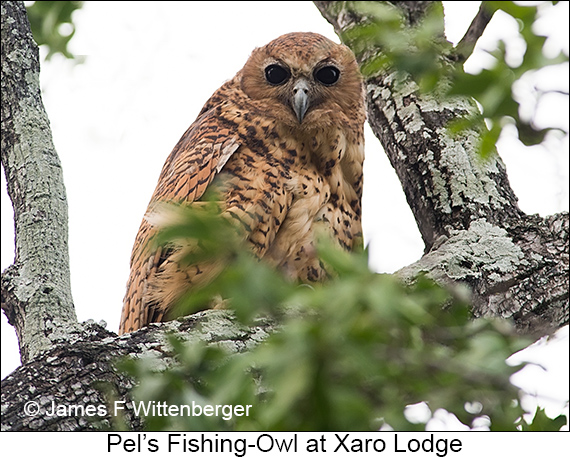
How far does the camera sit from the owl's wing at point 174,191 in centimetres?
308

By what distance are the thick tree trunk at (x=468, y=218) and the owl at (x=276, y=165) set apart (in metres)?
0.21

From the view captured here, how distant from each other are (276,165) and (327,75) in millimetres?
569

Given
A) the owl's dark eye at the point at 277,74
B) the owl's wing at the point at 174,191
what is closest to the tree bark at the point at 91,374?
the owl's wing at the point at 174,191

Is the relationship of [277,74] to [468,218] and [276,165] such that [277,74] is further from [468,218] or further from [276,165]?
[468,218]

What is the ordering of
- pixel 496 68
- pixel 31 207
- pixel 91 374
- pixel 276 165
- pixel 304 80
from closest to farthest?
1. pixel 496 68
2. pixel 91 374
3. pixel 31 207
4. pixel 276 165
5. pixel 304 80

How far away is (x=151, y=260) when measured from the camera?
122 inches

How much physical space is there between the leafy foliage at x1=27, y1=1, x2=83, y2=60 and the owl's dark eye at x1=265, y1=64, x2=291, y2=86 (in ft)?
2.97

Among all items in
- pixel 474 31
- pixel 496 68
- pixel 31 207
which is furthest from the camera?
pixel 31 207

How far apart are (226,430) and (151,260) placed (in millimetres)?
1882

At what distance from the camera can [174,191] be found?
3.20 m

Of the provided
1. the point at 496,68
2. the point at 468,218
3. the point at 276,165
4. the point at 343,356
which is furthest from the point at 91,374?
the point at 468,218

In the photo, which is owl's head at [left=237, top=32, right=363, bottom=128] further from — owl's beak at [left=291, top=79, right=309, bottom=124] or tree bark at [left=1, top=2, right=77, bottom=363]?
tree bark at [left=1, top=2, right=77, bottom=363]

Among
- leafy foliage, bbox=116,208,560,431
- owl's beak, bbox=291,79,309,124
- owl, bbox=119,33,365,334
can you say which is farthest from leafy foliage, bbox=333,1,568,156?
owl's beak, bbox=291,79,309,124

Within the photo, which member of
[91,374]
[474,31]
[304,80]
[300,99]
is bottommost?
[91,374]
